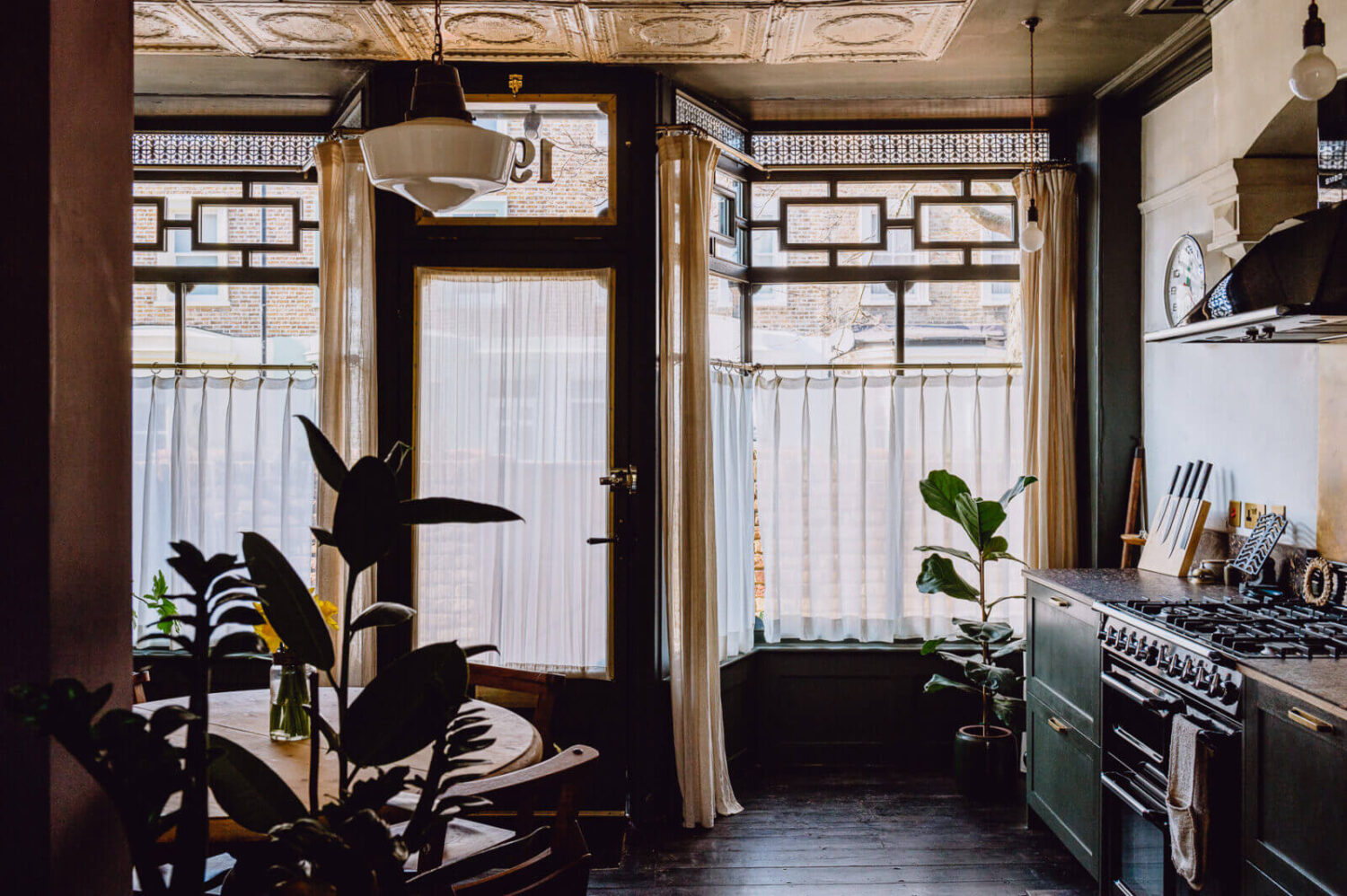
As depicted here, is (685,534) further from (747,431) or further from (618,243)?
(618,243)

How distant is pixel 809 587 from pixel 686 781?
3.88 ft

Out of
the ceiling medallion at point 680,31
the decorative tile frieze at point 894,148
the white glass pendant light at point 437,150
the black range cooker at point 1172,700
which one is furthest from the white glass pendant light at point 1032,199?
the white glass pendant light at point 437,150

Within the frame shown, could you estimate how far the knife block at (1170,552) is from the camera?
363 cm

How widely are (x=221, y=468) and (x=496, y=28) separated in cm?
229

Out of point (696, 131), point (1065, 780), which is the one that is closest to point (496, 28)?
point (696, 131)

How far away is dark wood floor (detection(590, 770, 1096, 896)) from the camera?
135 inches

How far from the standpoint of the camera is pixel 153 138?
15.2 ft

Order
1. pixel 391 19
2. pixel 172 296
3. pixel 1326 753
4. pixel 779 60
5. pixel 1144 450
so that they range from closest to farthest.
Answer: pixel 1326 753, pixel 391 19, pixel 779 60, pixel 1144 450, pixel 172 296

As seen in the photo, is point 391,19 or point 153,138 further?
point 153,138

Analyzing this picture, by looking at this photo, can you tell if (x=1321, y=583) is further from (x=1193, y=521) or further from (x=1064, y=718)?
(x=1064, y=718)

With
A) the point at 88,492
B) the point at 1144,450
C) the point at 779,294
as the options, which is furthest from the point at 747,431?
the point at 88,492

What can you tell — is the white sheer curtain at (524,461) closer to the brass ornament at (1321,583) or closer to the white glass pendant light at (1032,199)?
the white glass pendant light at (1032,199)

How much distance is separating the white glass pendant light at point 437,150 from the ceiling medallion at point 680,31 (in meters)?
1.57

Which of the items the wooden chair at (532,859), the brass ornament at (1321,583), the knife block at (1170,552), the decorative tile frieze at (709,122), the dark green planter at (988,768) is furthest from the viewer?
the decorative tile frieze at (709,122)
